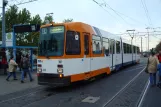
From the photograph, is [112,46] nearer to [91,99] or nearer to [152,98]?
[152,98]

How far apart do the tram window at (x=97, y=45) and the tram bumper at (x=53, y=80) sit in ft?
11.6

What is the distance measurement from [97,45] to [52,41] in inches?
157

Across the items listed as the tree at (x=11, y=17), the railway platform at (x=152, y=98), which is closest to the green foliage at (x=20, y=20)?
the tree at (x=11, y=17)

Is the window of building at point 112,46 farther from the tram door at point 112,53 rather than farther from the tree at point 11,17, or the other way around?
the tree at point 11,17

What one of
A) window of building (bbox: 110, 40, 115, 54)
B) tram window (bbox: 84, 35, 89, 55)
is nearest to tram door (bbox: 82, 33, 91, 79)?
tram window (bbox: 84, 35, 89, 55)

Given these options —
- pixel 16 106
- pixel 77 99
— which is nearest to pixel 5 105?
pixel 16 106

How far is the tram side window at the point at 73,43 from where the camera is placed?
1212 centimetres

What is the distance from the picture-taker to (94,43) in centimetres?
1486

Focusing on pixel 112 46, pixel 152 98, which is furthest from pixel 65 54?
pixel 112 46

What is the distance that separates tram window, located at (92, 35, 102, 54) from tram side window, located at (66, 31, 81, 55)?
7.00 ft

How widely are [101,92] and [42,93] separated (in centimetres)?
271

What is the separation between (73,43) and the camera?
12453mm

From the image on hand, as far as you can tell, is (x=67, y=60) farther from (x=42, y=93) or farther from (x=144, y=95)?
(x=144, y=95)

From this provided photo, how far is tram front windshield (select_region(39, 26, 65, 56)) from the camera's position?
1205 centimetres
